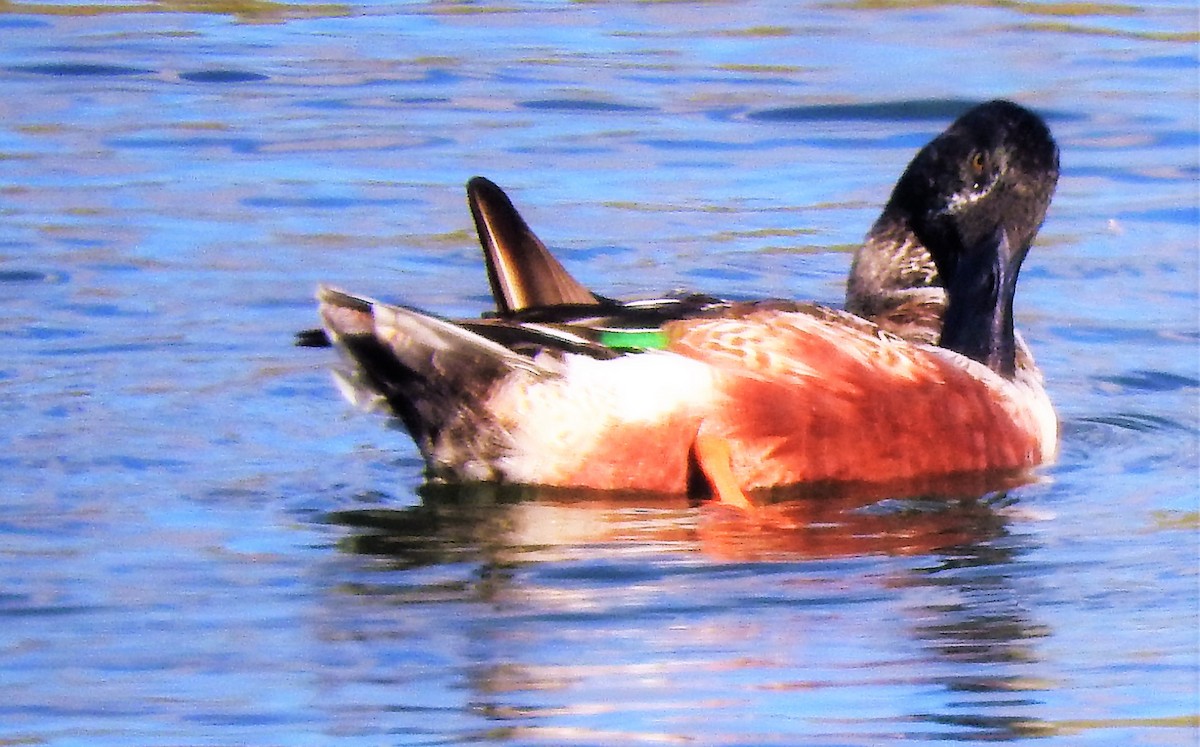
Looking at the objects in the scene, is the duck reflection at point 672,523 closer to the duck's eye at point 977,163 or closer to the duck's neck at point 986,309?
the duck's neck at point 986,309

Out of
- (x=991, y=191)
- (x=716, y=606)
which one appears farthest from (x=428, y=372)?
(x=991, y=191)

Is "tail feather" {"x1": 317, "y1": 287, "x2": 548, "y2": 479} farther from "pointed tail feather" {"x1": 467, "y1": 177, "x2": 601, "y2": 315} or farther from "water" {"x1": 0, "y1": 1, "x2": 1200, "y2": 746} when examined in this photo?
"pointed tail feather" {"x1": 467, "y1": 177, "x2": 601, "y2": 315}

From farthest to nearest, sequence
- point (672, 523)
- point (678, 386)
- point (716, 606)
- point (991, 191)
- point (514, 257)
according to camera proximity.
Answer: point (991, 191), point (514, 257), point (678, 386), point (672, 523), point (716, 606)

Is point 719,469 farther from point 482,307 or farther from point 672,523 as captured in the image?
point 482,307

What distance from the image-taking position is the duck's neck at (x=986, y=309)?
9039 millimetres

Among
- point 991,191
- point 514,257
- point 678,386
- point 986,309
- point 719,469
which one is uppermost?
point 991,191

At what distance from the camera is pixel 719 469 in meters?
8.18

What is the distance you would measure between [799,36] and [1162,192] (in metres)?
3.54

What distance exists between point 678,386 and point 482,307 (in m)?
2.88

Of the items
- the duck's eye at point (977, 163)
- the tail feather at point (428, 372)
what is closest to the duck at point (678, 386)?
the tail feather at point (428, 372)

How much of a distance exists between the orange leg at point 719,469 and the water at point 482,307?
0.54 ft

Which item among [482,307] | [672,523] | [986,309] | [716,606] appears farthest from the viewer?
[482,307]

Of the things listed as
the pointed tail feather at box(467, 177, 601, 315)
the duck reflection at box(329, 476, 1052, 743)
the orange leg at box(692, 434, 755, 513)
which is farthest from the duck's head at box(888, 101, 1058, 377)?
the pointed tail feather at box(467, 177, 601, 315)

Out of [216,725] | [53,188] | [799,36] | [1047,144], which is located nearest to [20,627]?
[216,725]
